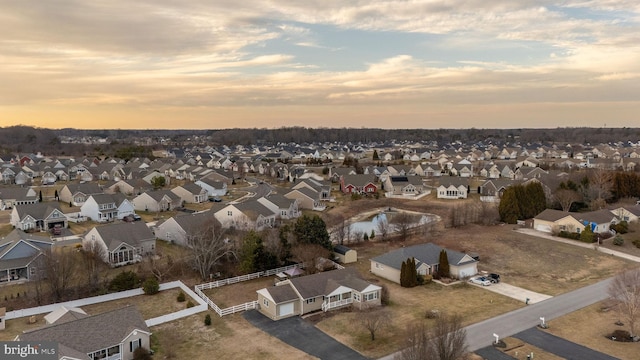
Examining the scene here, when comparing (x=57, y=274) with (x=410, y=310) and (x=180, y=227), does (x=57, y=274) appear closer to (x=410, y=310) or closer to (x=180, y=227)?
(x=180, y=227)

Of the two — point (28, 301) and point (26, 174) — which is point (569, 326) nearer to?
point (28, 301)

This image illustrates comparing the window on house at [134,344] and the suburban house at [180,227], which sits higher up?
the suburban house at [180,227]

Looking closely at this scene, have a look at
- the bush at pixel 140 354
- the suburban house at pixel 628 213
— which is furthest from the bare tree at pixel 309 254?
the suburban house at pixel 628 213

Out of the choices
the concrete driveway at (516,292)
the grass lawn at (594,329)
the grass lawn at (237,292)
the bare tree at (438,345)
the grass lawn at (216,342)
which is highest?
the bare tree at (438,345)

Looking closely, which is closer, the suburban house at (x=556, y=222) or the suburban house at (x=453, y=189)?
the suburban house at (x=556, y=222)

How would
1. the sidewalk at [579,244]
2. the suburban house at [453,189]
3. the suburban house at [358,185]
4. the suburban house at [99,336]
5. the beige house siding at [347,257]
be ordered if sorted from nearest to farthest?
the suburban house at [99,336], the beige house siding at [347,257], the sidewalk at [579,244], the suburban house at [453,189], the suburban house at [358,185]

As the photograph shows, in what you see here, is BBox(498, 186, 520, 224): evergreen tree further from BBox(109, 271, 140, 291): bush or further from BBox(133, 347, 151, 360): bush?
BBox(133, 347, 151, 360): bush

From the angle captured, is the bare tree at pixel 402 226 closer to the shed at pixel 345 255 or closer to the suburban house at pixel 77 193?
the shed at pixel 345 255
